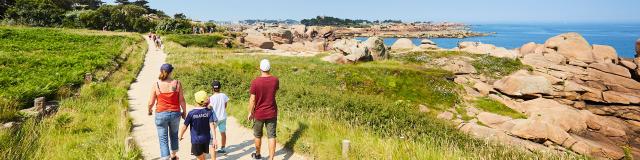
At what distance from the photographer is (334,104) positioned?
713 inches

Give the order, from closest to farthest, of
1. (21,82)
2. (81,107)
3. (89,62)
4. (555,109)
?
(81,107) → (21,82) → (89,62) → (555,109)

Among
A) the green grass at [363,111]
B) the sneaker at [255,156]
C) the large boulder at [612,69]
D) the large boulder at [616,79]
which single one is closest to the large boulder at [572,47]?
the large boulder at [612,69]

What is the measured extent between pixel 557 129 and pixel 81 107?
21747 millimetres

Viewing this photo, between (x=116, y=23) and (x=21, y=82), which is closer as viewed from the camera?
(x=21, y=82)

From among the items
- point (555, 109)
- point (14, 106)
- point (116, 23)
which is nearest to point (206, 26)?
point (116, 23)

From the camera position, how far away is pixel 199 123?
8891 mm

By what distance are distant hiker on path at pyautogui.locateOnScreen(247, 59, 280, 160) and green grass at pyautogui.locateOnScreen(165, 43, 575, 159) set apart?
5.36ft

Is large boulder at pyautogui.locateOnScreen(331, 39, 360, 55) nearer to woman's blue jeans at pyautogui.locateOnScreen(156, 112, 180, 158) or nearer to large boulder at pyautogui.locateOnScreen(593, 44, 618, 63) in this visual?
large boulder at pyautogui.locateOnScreen(593, 44, 618, 63)

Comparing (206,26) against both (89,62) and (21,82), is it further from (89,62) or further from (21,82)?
(21,82)

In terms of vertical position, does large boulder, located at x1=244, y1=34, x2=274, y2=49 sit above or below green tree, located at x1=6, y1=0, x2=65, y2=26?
below

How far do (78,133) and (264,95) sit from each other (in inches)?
239

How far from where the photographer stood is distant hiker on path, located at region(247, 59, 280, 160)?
9.25 m

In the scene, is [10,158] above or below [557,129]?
above

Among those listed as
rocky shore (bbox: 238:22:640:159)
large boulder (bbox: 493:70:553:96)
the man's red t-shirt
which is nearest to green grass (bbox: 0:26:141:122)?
the man's red t-shirt
